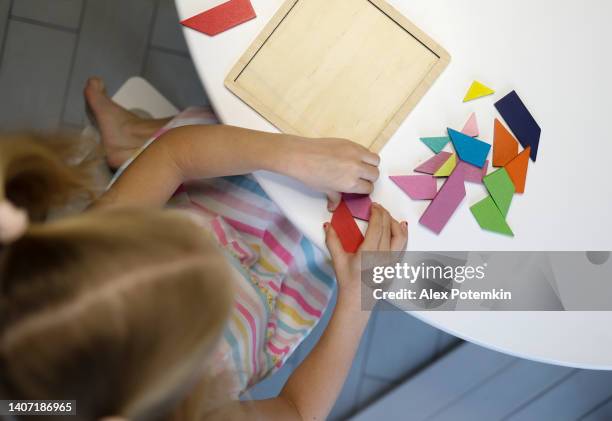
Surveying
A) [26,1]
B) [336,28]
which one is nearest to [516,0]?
[336,28]

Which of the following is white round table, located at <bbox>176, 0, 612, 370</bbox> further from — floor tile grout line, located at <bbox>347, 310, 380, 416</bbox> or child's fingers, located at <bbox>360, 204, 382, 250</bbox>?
floor tile grout line, located at <bbox>347, 310, 380, 416</bbox>

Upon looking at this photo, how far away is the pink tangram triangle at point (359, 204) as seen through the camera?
70cm

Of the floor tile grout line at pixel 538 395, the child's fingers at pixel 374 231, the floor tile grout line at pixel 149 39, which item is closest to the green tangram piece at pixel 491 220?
the child's fingers at pixel 374 231

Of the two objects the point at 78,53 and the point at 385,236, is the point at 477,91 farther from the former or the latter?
the point at 78,53

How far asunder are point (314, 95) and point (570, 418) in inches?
38.0

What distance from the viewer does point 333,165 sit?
2.18 ft

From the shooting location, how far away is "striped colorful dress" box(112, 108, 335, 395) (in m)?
0.81

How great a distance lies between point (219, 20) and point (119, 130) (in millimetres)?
377

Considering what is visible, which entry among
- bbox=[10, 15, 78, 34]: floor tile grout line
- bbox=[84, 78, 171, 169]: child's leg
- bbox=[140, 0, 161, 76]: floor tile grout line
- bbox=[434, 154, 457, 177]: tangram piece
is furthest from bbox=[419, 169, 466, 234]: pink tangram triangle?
bbox=[10, 15, 78, 34]: floor tile grout line

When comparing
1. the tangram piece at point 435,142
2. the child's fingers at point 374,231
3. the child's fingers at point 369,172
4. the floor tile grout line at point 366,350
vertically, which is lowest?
the floor tile grout line at point 366,350

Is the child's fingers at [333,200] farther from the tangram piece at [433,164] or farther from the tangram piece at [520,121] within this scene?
the tangram piece at [520,121]

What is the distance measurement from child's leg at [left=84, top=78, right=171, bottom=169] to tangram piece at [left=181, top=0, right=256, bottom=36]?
33cm

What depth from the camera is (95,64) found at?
1.23 metres

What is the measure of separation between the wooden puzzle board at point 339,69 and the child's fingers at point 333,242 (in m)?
0.11
